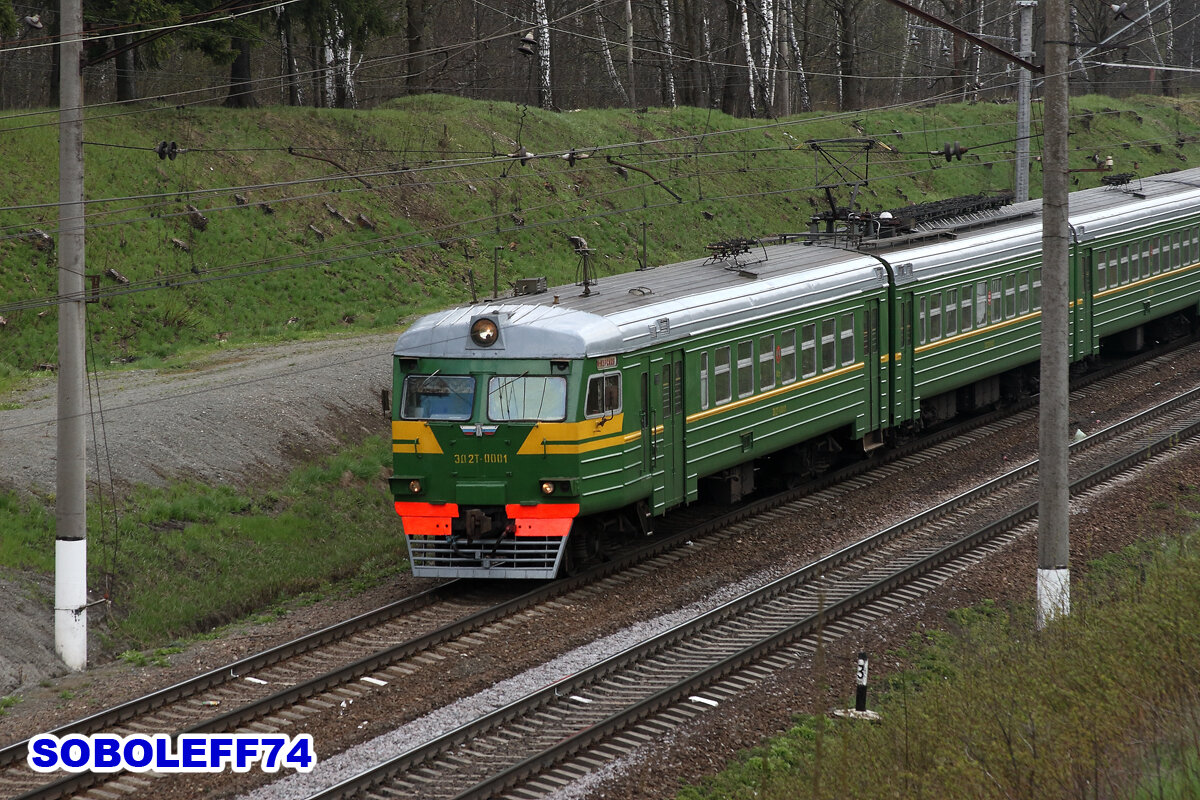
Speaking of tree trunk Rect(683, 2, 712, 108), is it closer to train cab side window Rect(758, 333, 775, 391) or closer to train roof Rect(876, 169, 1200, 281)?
train roof Rect(876, 169, 1200, 281)

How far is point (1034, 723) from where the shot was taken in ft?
26.5

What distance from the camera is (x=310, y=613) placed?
14141 millimetres

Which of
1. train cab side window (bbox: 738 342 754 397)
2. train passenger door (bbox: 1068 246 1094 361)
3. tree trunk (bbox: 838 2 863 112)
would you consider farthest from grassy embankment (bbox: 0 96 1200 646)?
tree trunk (bbox: 838 2 863 112)

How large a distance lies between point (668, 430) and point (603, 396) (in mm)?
1424

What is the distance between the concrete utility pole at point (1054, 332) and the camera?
37.1ft

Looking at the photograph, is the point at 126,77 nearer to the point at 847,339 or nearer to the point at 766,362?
the point at 847,339

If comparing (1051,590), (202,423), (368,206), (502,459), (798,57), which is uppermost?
(798,57)

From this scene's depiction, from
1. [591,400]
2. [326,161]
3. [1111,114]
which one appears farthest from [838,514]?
[1111,114]

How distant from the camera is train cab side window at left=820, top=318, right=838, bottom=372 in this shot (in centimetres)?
1783

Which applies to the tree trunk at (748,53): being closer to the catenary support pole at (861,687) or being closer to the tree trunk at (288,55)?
the tree trunk at (288,55)

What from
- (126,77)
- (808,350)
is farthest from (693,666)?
(126,77)

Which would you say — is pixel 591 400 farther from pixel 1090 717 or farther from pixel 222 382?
pixel 222 382

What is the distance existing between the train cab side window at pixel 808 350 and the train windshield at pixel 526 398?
480cm

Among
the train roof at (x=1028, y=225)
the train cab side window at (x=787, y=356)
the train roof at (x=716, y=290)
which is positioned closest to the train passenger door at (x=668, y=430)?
the train roof at (x=716, y=290)
